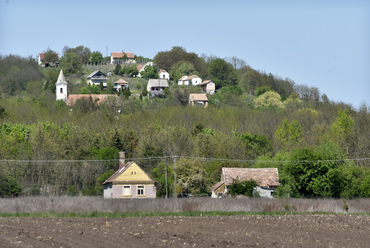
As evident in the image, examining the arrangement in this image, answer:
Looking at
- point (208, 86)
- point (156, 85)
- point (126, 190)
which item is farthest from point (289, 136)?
point (208, 86)

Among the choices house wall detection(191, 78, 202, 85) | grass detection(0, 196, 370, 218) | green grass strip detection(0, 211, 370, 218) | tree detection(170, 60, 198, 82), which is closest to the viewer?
green grass strip detection(0, 211, 370, 218)

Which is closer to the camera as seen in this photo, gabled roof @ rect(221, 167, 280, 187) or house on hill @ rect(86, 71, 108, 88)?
gabled roof @ rect(221, 167, 280, 187)

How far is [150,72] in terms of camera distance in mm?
171750

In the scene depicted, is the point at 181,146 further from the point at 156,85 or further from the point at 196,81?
the point at 196,81

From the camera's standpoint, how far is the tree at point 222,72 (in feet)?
570

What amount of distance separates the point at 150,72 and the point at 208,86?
19111 millimetres

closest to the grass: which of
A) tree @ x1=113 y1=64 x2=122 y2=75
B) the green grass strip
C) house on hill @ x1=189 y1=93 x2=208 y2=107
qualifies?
the green grass strip

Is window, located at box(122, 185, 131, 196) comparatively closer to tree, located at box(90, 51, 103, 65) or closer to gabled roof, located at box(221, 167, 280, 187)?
gabled roof, located at box(221, 167, 280, 187)

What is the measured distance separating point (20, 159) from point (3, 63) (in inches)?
4072

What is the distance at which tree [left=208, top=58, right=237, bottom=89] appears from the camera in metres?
174

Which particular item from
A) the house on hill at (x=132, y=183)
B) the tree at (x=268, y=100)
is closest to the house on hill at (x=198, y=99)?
the tree at (x=268, y=100)

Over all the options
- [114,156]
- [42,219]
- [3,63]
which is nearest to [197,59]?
[3,63]

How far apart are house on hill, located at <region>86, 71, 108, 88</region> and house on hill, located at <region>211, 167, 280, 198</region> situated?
10139 centimetres

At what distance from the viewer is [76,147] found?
75000 millimetres
